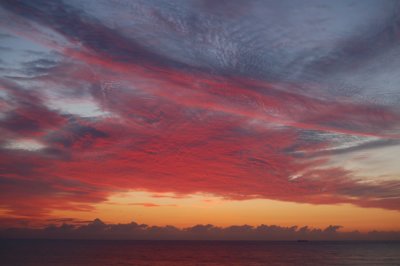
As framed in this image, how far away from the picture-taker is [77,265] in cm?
10350

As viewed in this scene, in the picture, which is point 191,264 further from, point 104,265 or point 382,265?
point 382,265

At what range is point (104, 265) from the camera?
10519 cm

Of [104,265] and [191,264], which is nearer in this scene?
[104,265]

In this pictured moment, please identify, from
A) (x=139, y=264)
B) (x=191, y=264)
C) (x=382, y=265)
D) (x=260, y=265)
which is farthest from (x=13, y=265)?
(x=382, y=265)

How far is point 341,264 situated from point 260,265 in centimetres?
2557

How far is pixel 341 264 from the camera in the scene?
109 metres

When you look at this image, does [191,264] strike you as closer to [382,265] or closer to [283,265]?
[283,265]

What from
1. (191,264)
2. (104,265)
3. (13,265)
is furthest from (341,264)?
(13,265)

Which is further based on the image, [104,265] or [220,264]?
[220,264]

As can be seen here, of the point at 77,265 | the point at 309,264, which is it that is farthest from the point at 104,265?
the point at 309,264

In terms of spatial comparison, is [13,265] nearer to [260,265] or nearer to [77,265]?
[77,265]

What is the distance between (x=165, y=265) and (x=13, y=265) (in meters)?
44.5

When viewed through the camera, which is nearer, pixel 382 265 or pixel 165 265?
pixel 382 265

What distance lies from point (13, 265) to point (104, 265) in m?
25.6
